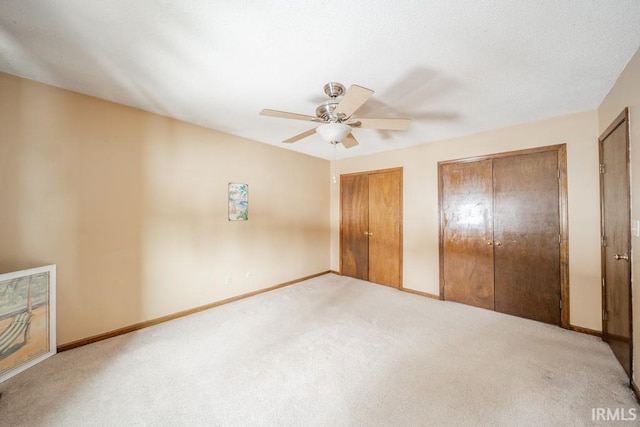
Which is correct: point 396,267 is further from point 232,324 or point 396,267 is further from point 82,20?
point 82,20

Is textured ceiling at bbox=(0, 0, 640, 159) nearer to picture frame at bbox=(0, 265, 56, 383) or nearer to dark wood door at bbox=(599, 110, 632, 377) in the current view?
dark wood door at bbox=(599, 110, 632, 377)

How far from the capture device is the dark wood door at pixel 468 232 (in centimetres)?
320

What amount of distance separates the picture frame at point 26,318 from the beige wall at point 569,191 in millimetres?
4210

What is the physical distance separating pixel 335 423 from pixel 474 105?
3028mm

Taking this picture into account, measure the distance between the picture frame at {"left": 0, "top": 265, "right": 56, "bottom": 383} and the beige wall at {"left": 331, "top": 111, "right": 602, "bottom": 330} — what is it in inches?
166

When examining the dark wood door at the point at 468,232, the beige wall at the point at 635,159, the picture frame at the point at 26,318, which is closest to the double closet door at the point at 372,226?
the dark wood door at the point at 468,232

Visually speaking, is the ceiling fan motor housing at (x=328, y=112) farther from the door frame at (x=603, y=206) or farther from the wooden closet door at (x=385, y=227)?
the wooden closet door at (x=385, y=227)

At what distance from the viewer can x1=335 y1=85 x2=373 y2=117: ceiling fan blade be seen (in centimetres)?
153

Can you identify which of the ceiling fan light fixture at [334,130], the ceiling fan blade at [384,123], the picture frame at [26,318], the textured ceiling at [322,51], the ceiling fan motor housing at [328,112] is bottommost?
the picture frame at [26,318]

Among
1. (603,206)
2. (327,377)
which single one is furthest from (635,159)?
(327,377)

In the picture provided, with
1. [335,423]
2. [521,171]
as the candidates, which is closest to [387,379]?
[335,423]

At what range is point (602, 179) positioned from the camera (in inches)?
95.0

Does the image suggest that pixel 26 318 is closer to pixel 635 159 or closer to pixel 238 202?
pixel 238 202

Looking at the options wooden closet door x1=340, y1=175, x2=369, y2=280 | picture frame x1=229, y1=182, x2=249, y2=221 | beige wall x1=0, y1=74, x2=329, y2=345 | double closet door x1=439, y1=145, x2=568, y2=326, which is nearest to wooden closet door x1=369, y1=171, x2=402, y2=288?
wooden closet door x1=340, y1=175, x2=369, y2=280
